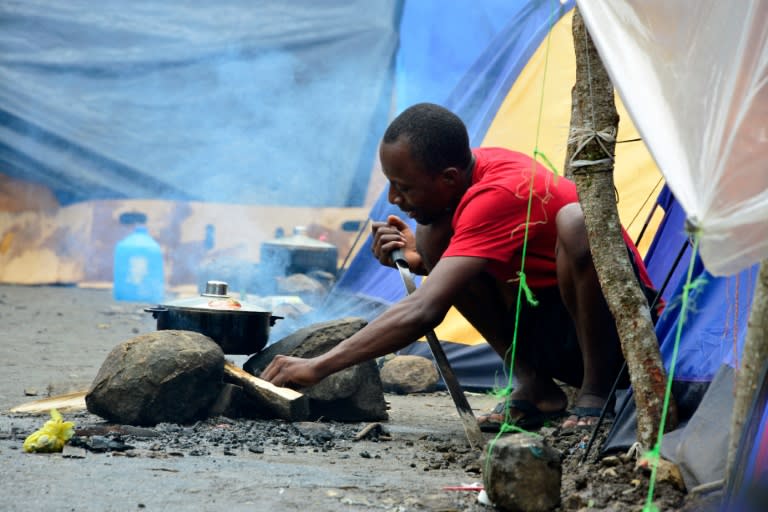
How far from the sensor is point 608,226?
232 cm

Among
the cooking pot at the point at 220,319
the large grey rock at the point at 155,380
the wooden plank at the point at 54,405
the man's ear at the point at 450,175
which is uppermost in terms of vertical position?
the man's ear at the point at 450,175

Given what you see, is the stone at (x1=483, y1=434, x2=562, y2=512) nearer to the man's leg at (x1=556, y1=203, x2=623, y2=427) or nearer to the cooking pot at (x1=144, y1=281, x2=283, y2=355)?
the man's leg at (x1=556, y1=203, x2=623, y2=427)

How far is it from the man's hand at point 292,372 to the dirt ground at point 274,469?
0.16m

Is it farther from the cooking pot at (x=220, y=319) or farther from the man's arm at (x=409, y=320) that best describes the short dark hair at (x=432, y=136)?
the cooking pot at (x=220, y=319)

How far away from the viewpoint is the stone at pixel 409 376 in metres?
4.26

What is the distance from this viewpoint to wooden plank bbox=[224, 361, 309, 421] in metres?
3.04

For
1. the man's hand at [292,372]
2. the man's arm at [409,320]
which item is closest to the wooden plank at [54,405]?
the man's hand at [292,372]

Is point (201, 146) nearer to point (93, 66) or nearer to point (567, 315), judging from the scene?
point (93, 66)

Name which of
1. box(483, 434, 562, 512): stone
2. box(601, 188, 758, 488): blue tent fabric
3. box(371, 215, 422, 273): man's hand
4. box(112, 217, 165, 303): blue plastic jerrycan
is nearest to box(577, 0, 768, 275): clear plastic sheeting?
box(601, 188, 758, 488): blue tent fabric

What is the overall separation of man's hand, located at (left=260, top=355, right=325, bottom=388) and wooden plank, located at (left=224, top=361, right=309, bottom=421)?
5 cm

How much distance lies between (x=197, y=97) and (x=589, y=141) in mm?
6650

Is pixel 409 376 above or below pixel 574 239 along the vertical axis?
below

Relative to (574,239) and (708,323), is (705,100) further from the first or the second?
(574,239)

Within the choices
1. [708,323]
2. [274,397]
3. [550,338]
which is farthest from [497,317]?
[708,323]
